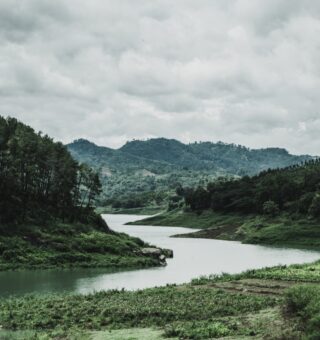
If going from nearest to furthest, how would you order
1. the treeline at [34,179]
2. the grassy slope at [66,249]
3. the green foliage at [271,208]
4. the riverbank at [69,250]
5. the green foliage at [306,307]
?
the green foliage at [306,307], the grassy slope at [66,249], the riverbank at [69,250], the treeline at [34,179], the green foliage at [271,208]

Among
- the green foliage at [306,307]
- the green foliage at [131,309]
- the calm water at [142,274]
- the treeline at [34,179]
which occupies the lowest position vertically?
the calm water at [142,274]

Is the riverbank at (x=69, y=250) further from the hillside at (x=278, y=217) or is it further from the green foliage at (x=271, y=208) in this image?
the green foliage at (x=271, y=208)

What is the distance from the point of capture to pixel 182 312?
39219 millimetres

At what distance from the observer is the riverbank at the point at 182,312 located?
30.0m

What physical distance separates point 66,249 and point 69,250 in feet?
1.85

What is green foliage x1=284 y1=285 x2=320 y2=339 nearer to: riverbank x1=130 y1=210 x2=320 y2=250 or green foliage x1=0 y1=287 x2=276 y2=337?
green foliage x1=0 y1=287 x2=276 y2=337

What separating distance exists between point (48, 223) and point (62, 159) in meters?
17.5

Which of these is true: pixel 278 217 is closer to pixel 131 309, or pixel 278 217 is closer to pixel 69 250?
pixel 69 250

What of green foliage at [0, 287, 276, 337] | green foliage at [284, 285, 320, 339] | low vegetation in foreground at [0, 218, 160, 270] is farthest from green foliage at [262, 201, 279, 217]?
green foliage at [284, 285, 320, 339]

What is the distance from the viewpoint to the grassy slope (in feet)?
275

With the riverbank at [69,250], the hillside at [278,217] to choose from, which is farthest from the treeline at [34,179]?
the hillside at [278,217]

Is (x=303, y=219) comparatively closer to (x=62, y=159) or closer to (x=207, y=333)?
(x=62, y=159)

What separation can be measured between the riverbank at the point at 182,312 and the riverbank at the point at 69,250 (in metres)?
33.5

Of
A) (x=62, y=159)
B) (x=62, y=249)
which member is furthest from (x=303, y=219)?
(x=62, y=249)
